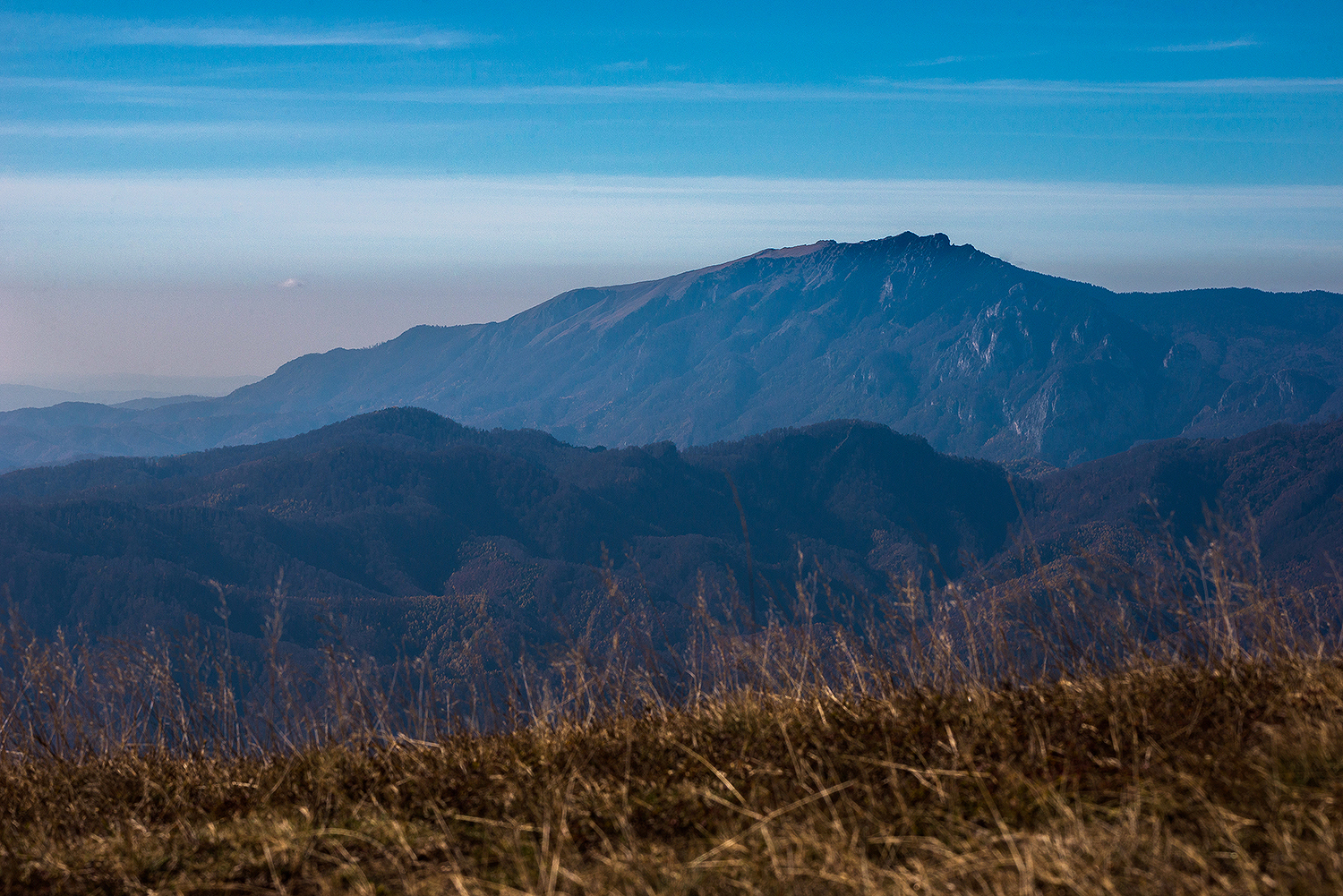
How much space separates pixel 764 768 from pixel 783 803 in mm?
290

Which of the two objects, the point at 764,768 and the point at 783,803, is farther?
the point at 764,768

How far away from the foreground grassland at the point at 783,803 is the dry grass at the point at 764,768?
0.05 feet

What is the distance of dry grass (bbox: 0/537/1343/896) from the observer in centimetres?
288

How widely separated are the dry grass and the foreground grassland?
0.01 meters

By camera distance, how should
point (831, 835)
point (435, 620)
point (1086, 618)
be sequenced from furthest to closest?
1. point (435, 620)
2. point (1086, 618)
3. point (831, 835)

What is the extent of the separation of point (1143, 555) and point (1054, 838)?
519cm

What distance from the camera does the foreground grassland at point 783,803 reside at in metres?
2.80

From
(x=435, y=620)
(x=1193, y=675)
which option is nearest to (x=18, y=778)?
(x=1193, y=675)

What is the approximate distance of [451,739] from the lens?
464cm

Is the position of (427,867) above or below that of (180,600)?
above

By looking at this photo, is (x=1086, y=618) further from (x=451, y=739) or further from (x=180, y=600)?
(x=180, y=600)

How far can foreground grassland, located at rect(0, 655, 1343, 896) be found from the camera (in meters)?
2.80

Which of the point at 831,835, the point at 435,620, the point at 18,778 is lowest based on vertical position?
the point at 435,620

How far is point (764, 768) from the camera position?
3.73 metres
